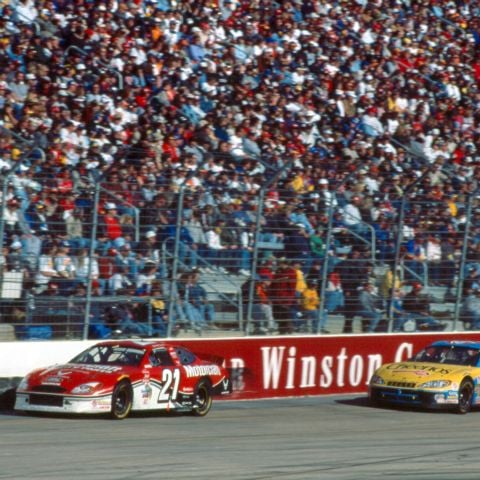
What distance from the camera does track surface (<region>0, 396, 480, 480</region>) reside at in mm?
10531

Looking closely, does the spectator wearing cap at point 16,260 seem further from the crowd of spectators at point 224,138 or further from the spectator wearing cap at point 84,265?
the spectator wearing cap at point 84,265

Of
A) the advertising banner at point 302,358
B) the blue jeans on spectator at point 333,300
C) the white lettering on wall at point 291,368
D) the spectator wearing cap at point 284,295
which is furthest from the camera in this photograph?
the blue jeans on spectator at point 333,300

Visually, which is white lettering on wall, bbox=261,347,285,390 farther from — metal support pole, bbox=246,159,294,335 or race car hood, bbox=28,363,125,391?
race car hood, bbox=28,363,125,391

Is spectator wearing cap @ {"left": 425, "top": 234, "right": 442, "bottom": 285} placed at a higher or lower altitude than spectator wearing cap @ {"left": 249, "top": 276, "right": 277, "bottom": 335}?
higher

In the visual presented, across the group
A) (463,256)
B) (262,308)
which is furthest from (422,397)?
(463,256)

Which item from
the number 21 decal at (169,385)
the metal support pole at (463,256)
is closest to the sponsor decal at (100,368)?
the number 21 decal at (169,385)

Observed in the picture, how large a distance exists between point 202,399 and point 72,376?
224 cm

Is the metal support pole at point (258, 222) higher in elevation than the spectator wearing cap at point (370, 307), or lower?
higher

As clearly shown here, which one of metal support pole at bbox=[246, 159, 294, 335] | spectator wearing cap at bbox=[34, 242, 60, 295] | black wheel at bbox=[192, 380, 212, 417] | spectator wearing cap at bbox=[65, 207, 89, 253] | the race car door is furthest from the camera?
metal support pole at bbox=[246, 159, 294, 335]

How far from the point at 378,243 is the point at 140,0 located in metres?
6.63

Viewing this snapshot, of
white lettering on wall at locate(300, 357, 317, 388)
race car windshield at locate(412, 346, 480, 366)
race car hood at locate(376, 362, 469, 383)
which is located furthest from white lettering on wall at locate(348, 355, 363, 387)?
race car hood at locate(376, 362, 469, 383)

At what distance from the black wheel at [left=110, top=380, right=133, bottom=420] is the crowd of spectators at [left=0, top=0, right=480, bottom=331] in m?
1.89

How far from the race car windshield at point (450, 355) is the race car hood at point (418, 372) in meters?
0.20

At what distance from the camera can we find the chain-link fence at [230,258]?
15922mm
